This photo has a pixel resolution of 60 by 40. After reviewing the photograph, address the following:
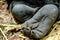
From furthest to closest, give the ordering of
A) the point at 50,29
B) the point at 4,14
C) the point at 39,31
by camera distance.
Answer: the point at 4,14 → the point at 50,29 → the point at 39,31

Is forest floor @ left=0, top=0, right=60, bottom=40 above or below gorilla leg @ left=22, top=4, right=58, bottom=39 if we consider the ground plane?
below

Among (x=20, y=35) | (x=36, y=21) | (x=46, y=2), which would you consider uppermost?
(x=46, y=2)

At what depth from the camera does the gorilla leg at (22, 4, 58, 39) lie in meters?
1.28

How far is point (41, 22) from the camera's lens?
1.34 m

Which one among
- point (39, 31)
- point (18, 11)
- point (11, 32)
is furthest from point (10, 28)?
point (39, 31)

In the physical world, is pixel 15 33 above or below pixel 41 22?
below

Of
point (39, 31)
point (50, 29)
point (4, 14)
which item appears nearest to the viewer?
point (39, 31)

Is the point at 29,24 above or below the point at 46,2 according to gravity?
below

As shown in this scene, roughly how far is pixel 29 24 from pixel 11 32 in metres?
0.18

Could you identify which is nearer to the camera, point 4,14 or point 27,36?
point 27,36

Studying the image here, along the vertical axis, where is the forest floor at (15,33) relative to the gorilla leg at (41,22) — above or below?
below

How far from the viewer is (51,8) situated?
137cm

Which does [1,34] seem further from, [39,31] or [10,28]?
[39,31]

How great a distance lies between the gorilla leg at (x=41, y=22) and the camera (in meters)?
1.28
